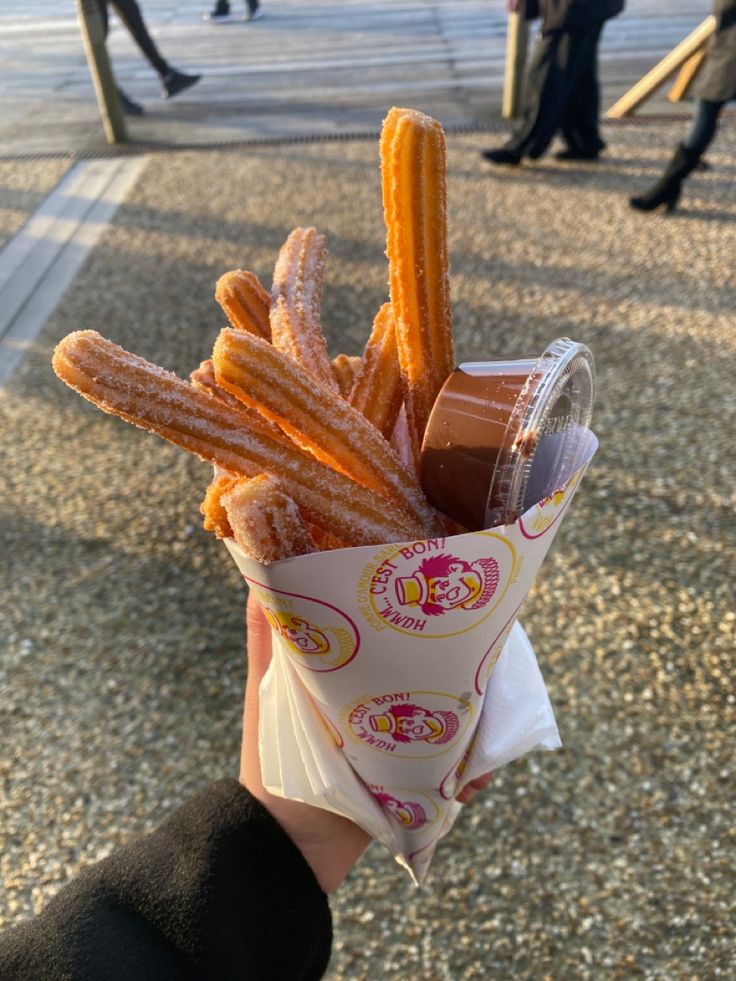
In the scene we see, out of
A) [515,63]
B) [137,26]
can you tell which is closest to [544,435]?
[515,63]

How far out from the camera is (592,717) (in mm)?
1929

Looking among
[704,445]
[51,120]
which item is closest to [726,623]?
[704,445]

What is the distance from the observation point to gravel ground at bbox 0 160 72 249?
16.6 feet

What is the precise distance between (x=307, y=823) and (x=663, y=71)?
243 inches

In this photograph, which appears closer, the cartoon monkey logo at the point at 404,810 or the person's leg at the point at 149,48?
the cartoon monkey logo at the point at 404,810

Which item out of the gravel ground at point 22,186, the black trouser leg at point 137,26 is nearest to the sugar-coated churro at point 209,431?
the gravel ground at point 22,186

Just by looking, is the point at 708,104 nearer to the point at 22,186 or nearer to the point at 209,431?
the point at 209,431

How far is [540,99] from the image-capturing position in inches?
196

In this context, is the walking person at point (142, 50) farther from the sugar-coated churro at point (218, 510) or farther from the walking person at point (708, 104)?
the sugar-coated churro at point (218, 510)

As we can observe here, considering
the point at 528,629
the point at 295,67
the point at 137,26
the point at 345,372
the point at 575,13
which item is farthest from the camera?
the point at 295,67

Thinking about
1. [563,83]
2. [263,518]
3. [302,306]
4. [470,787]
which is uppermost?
[302,306]

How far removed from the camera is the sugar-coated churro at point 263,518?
0.80 meters

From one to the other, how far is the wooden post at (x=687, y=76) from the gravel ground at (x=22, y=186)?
4870 millimetres

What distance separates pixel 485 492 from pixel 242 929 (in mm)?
712
